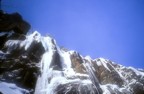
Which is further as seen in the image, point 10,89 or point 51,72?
point 51,72

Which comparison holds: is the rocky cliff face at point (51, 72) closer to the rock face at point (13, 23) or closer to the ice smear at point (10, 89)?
the ice smear at point (10, 89)

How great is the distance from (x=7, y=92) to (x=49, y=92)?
3838 millimetres

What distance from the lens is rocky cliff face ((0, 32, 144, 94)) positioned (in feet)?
68.6

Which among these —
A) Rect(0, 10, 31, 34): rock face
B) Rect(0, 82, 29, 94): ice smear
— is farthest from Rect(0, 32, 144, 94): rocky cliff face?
Rect(0, 10, 31, 34): rock face

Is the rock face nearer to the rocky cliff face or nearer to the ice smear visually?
the rocky cliff face

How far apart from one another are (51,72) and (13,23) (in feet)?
40.8

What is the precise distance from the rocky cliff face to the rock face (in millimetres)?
1915

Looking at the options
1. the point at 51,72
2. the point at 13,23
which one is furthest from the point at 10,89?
the point at 13,23

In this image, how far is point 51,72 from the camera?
23078 millimetres

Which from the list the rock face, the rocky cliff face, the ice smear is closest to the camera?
the ice smear

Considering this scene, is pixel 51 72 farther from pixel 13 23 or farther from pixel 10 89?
pixel 13 23

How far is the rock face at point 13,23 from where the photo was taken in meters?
31.0

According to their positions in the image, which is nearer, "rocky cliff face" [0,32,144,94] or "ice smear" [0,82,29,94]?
"ice smear" [0,82,29,94]

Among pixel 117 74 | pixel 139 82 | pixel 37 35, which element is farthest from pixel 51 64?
pixel 139 82
